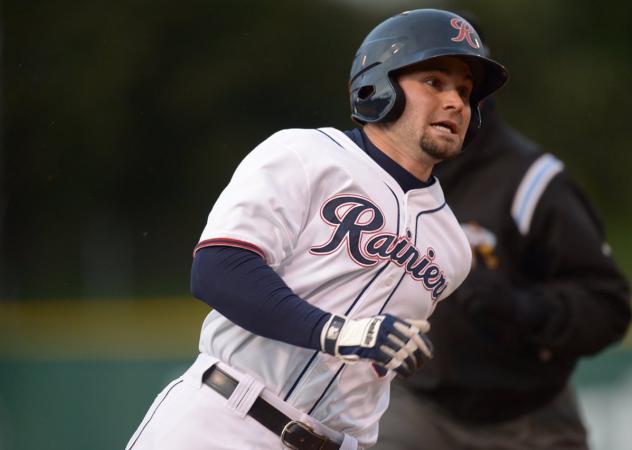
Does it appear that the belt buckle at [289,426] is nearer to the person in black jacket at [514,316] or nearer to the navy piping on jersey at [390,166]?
the navy piping on jersey at [390,166]

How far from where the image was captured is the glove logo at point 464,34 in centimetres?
302

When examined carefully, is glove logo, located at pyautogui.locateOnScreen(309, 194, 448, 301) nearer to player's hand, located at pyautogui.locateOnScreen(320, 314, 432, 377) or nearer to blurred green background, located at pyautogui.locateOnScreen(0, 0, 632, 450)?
player's hand, located at pyautogui.locateOnScreen(320, 314, 432, 377)

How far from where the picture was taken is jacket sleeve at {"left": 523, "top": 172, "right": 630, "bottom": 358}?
179 inches

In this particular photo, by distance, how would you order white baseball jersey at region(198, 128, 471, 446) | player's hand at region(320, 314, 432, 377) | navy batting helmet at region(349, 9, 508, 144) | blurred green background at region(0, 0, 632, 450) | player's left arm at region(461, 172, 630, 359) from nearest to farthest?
player's hand at region(320, 314, 432, 377), white baseball jersey at region(198, 128, 471, 446), navy batting helmet at region(349, 9, 508, 144), player's left arm at region(461, 172, 630, 359), blurred green background at region(0, 0, 632, 450)

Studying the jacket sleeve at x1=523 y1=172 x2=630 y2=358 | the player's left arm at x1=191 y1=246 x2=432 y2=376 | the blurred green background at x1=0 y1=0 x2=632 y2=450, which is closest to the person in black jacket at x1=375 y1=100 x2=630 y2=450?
the jacket sleeve at x1=523 y1=172 x2=630 y2=358

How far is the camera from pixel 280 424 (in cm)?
282

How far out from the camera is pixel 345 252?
2.84 metres

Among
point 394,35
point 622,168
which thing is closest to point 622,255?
point 622,168

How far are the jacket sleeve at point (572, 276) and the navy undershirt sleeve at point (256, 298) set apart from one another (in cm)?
209

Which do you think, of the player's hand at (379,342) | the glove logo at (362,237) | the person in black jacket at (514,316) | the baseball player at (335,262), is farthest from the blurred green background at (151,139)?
the player's hand at (379,342)

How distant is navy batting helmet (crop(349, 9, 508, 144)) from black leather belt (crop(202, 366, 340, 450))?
0.75 m

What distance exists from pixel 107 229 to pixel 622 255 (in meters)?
5.26

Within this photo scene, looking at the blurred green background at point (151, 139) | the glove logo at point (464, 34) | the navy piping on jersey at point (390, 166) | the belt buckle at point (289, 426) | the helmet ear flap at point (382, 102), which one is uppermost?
the glove logo at point (464, 34)

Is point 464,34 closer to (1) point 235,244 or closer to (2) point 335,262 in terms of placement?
(2) point 335,262
